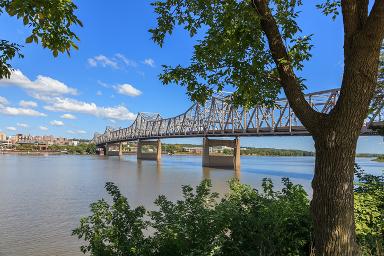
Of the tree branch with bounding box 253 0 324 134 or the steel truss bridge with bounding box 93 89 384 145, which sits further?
the steel truss bridge with bounding box 93 89 384 145

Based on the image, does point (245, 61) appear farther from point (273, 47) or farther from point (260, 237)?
point (260, 237)

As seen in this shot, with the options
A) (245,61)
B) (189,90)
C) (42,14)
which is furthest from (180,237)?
(42,14)

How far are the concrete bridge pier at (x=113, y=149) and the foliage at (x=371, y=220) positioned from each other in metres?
151

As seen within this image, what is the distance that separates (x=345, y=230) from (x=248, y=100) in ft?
7.27

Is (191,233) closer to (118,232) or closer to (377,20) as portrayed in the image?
(118,232)

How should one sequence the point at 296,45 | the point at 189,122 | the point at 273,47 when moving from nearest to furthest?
the point at 273,47 → the point at 296,45 → the point at 189,122

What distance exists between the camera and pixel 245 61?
505cm

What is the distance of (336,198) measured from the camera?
3914mm

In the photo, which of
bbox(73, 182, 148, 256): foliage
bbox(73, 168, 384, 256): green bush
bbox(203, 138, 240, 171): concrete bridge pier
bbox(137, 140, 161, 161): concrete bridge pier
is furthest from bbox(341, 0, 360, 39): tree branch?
bbox(137, 140, 161, 161): concrete bridge pier

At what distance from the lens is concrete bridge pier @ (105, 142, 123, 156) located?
156 metres

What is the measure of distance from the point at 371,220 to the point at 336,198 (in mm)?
2351

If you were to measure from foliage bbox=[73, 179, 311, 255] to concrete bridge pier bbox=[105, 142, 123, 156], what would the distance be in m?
151

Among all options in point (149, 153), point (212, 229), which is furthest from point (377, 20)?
point (149, 153)

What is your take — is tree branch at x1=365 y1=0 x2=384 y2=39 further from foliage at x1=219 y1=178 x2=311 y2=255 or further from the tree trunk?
foliage at x1=219 y1=178 x2=311 y2=255
